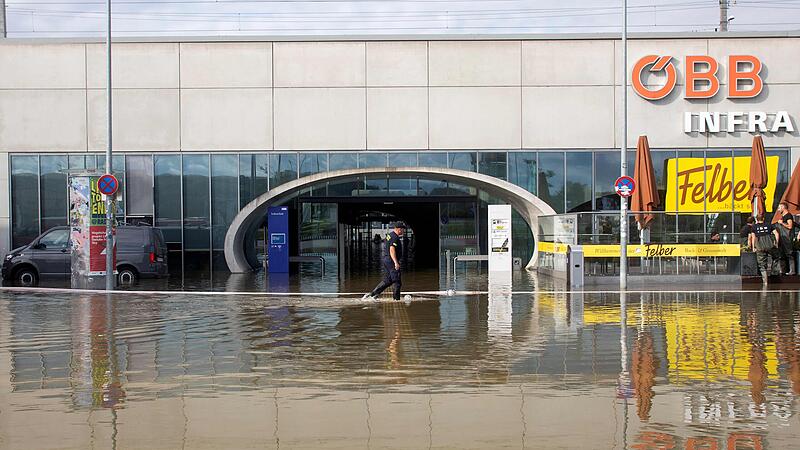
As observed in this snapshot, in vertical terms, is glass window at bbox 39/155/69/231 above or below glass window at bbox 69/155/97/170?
below

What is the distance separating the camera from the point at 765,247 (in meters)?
23.8

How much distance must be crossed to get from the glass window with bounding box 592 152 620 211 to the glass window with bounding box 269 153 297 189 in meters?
10.6

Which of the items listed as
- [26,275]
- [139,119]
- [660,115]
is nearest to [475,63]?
[660,115]

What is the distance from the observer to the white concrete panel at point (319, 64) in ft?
102

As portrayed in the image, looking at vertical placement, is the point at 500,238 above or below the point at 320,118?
below

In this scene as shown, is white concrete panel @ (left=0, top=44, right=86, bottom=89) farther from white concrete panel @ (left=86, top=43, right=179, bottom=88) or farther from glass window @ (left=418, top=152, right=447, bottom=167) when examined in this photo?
glass window @ (left=418, top=152, right=447, bottom=167)

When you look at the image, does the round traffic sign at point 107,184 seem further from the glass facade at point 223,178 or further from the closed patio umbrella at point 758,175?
the closed patio umbrella at point 758,175

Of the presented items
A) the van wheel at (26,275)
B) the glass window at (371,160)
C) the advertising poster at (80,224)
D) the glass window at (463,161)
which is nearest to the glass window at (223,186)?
the glass window at (371,160)

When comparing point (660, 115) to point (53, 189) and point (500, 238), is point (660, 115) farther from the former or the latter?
point (53, 189)

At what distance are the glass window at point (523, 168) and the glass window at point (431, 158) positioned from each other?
7.55 ft

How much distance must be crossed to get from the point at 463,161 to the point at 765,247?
11.1m

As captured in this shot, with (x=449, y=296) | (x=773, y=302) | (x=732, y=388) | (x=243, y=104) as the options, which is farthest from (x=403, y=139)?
(x=732, y=388)

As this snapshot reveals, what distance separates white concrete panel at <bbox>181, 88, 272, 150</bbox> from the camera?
31250mm

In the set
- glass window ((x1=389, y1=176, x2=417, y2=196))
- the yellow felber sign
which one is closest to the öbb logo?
the yellow felber sign
